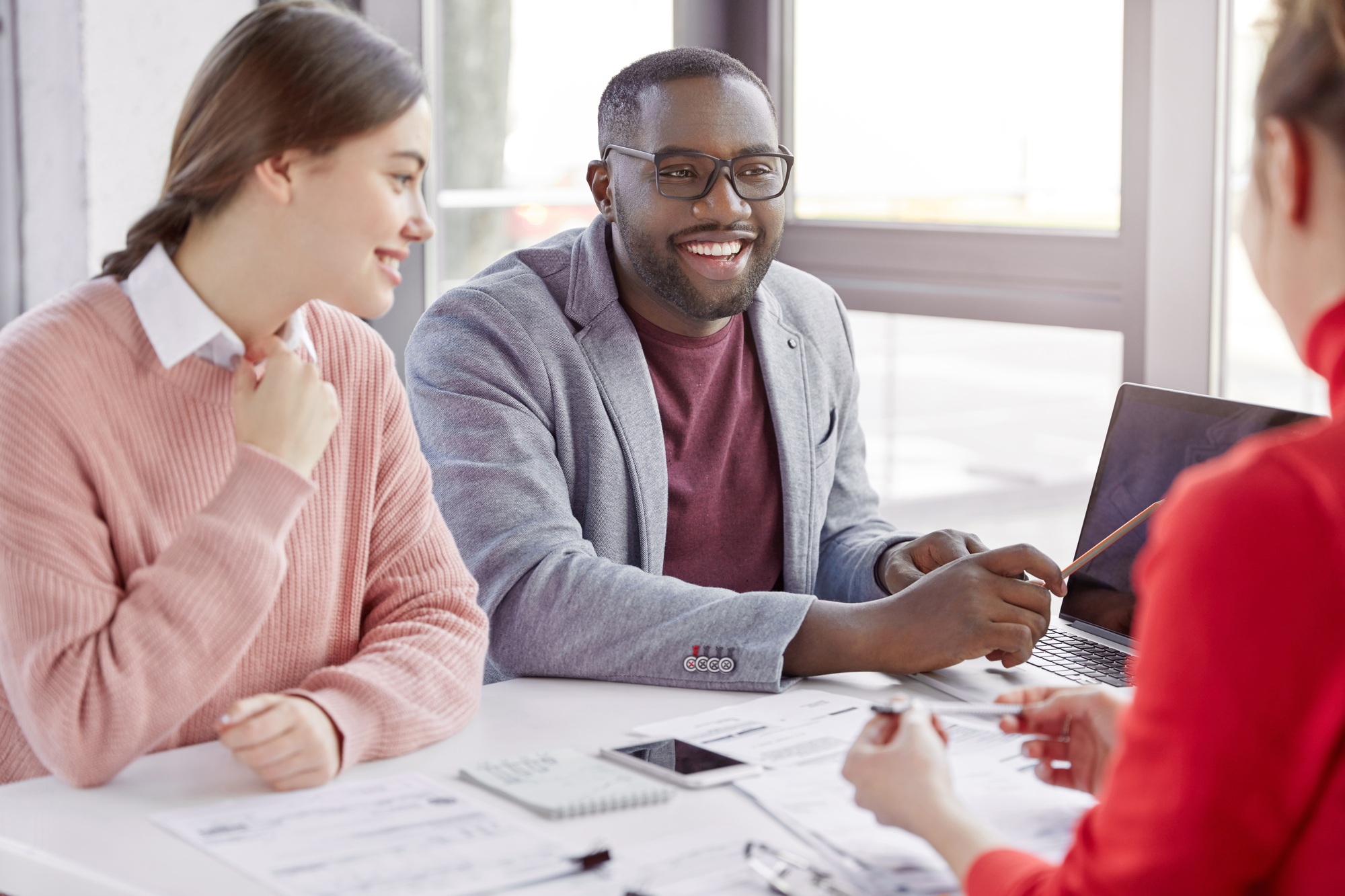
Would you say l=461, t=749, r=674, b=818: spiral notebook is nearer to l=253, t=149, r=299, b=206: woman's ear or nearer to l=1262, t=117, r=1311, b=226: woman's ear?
l=253, t=149, r=299, b=206: woman's ear

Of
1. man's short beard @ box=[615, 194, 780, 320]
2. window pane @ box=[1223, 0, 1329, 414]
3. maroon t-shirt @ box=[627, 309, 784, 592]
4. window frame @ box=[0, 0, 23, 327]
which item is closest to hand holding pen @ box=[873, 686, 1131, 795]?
maroon t-shirt @ box=[627, 309, 784, 592]

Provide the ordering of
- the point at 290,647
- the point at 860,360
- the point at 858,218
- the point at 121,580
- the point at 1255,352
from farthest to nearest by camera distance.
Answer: the point at 860,360 < the point at 858,218 < the point at 1255,352 < the point at 290,647 < the point at 121,580

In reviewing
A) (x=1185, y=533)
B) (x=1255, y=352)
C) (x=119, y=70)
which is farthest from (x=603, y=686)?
(x=119, y=70)

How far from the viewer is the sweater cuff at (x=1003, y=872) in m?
0.86

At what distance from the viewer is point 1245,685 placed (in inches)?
27.0

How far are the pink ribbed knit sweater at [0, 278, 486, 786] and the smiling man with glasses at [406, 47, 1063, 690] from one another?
20 cm

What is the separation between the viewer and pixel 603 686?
1.53m

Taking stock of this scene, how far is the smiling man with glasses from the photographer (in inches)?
61.1

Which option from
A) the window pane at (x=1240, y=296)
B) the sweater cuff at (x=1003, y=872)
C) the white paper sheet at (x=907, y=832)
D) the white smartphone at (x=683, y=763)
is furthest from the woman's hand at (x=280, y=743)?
the window pane at (x=1240, y=296)

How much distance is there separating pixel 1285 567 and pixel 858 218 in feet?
7.59

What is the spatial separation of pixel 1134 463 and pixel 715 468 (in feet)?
1.94

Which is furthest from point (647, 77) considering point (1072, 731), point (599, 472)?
point (1072, 731)

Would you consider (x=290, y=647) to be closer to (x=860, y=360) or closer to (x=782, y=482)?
(x=782, y=482)

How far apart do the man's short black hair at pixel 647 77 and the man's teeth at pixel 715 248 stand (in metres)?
0.18
